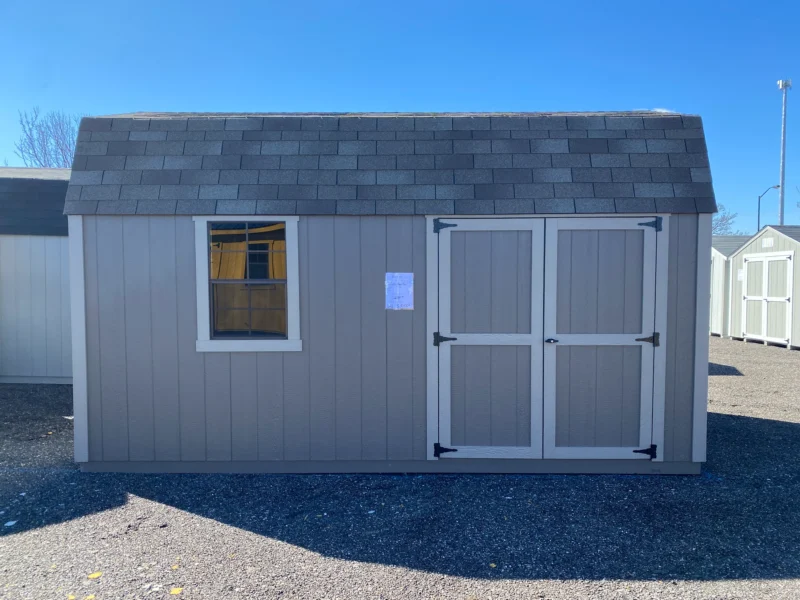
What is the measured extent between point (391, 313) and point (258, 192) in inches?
60.3

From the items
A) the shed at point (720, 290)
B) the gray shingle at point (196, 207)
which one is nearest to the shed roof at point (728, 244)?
the shed at point (720, 290)

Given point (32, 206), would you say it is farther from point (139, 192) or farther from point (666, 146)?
point (666, 146)

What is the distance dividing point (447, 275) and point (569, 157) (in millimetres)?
1471

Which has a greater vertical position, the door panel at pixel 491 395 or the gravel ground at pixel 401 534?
the door panel at pixel 491 395

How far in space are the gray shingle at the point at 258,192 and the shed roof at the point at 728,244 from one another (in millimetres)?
14781

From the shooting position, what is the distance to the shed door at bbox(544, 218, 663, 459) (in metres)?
4.79

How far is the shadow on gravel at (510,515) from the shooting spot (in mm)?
3387

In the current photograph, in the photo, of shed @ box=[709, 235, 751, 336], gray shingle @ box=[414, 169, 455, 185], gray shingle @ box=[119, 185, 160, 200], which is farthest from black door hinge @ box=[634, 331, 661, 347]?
shed @ box=[709, 235, 751, 336]

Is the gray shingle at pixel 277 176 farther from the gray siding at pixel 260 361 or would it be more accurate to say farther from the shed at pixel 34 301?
the shed at pixel 34 301

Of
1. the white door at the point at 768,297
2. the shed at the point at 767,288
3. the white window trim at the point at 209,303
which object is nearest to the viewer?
the white window trim at the point at 209,303

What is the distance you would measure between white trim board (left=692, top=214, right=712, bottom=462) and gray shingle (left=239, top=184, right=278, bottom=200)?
360 cm

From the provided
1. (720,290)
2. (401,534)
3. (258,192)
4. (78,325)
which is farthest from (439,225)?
(720,290)

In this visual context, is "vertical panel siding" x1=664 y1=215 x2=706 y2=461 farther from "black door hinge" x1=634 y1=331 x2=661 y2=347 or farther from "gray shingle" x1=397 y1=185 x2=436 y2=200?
"gray shingle" x1=397 y1=185 x2=436 y2=200

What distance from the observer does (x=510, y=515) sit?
401 cm
